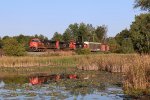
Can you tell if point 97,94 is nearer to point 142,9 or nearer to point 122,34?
point 142,9

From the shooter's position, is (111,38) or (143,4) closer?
(143,4)

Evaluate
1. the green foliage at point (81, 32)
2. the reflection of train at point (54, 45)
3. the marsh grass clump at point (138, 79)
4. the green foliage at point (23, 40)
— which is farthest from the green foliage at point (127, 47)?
the marsh grass clump at point (138, 79)

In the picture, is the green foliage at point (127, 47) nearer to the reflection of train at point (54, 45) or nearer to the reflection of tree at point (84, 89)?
the reflection of train at point (54, 45)

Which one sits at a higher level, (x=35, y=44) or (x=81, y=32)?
(x=81, y=32)

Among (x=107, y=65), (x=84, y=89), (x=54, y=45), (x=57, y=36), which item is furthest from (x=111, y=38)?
(x=84, y=89)

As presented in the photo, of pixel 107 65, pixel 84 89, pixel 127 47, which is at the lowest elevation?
pixel 84 89

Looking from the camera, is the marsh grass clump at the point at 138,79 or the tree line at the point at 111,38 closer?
the marsh grass clump at the point at 138,79

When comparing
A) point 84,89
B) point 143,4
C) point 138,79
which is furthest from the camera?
point 143,4

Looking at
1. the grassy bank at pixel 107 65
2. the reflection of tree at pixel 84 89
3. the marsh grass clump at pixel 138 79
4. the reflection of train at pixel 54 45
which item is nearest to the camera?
the marsh grass clump at pixel 138 79

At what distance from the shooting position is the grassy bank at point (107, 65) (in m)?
19.2

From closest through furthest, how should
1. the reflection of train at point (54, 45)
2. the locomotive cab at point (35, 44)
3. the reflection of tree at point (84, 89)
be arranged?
the reflection of tree at point (84, 89) < the locomotive cab at point (35, 44) < the reflection of train at point (54, 45)

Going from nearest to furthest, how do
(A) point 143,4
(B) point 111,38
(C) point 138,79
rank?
(C) point 138,79 → (A) point 143,4 → (B) point 111,38

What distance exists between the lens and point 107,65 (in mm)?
37125

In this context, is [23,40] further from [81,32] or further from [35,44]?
[35,44]
